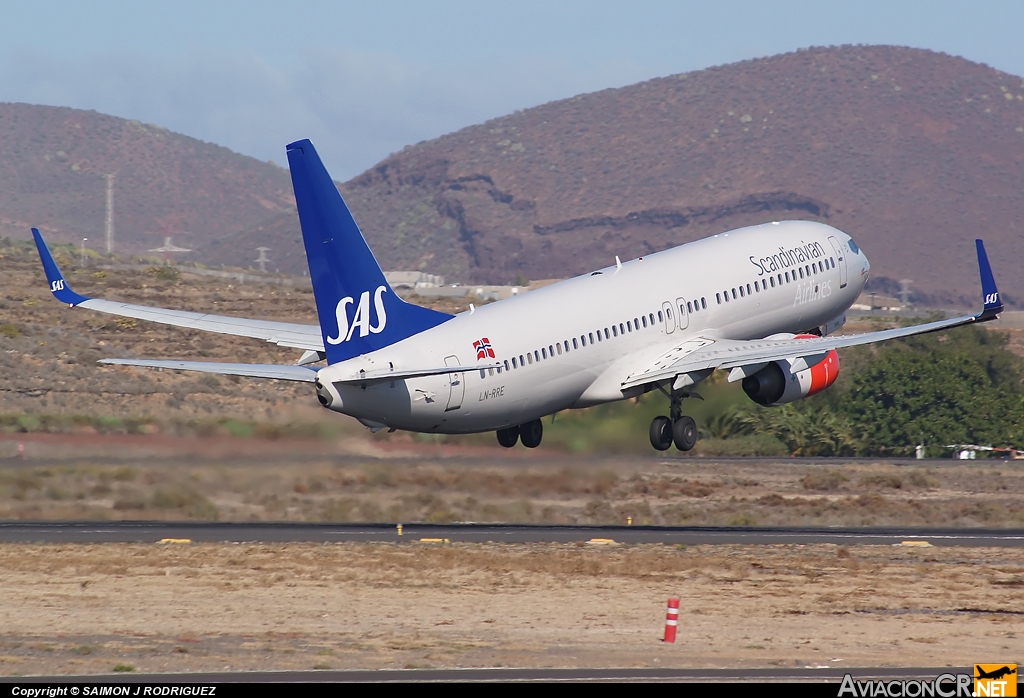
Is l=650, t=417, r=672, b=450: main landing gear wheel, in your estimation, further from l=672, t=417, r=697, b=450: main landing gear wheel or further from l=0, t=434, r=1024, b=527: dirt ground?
l=0, t=434, r=1024, b=527: dirt ground

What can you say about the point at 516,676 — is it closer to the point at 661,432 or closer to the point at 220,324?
the point at 220,324

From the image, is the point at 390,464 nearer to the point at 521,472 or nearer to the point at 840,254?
the point at 521,472

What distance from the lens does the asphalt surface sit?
903 inches

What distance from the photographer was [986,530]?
49.2m

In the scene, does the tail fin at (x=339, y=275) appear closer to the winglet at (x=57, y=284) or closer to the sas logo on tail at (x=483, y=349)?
the sas logo on tail at (x=483, y=349)

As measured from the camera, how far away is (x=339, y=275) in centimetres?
3528

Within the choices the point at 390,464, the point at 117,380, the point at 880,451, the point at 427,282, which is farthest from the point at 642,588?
the point at 427,282

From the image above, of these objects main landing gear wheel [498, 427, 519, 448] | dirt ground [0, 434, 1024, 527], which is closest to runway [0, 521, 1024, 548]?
dirt ground [0, 434, 1024, 527]

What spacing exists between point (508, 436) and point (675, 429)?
16.9 feet

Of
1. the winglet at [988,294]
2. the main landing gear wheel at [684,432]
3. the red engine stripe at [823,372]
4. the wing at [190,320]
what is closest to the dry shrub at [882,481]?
the red engine stripe at [823,372]

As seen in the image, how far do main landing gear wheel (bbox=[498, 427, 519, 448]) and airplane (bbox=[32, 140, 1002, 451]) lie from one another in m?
0.05

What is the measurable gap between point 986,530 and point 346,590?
954 inches

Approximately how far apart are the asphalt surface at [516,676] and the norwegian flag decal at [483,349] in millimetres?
14681

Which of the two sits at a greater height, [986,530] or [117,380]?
[117,380]
